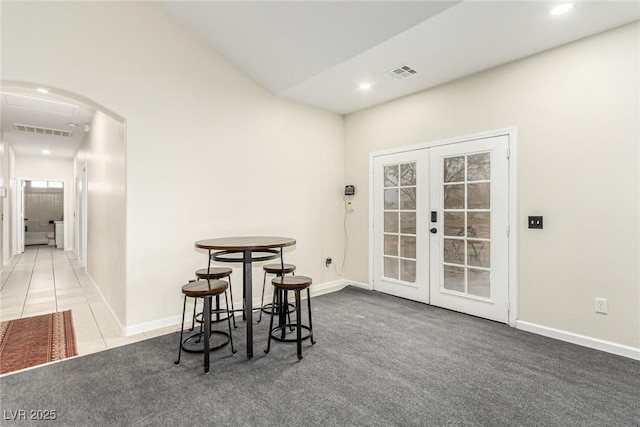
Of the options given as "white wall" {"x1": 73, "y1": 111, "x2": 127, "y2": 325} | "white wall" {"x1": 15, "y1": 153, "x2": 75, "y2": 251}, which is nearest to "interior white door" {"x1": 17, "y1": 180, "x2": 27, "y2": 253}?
"white wall" {"x1": 15, "y1": 153, "x2": 75, "y2": 251}

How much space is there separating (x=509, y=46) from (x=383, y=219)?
8.28ft

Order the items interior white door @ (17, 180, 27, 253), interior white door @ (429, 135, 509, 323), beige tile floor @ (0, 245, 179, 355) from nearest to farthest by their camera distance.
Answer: beige tile floor @ (0, 245, 179, 355) → interior white door @ (429, 135, 509, 323) → interior white door @ (17, 180, 27, 253)

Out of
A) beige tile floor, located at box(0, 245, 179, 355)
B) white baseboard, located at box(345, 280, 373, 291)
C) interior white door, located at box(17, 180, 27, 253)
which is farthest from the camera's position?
interior white door, located at box(17, 180, 27, 253)

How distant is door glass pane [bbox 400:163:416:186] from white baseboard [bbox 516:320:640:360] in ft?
6.77

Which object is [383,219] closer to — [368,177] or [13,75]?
[368,177]

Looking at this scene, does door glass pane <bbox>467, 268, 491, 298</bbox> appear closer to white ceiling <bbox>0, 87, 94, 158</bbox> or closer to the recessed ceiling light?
the recessed ceiling light

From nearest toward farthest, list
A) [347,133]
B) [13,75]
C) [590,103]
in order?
1. [13,75]
2. [590,103]
3. [347,133]

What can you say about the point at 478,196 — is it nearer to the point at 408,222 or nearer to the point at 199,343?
the point at 408,222

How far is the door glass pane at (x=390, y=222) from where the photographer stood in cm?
445

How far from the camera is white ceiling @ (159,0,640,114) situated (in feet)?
8.27

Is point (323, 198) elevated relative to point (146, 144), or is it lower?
lower

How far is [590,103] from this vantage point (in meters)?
2.80

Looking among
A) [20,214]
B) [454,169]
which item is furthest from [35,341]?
[20,214]

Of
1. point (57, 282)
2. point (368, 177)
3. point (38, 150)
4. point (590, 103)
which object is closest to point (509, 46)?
point (590, 103)
